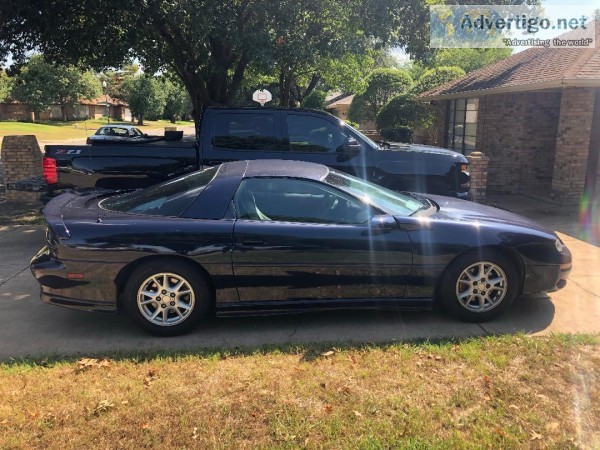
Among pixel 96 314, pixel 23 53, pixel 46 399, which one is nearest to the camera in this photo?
pixel 46 399

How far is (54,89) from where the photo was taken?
59500 millimetres

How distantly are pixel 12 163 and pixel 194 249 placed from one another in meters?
8.87

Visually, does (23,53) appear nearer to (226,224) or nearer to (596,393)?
(226,224)

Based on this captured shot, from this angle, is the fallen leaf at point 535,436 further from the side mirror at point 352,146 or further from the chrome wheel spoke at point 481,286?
the side mirror at point 352,146

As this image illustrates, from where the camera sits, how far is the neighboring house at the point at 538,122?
10.2m

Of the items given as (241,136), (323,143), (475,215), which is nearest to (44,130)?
(241,136)

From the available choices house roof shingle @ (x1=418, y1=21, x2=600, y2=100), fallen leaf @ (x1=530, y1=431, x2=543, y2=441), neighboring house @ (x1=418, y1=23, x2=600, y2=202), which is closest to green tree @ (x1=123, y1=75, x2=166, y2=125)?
neighboring house @ (x1=418, y1=23, x2=600, y2=202)

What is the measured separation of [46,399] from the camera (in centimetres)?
326

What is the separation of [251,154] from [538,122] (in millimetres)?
8833

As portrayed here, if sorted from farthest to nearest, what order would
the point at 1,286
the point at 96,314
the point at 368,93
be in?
1. the point at 368,93
2. the point at 1,286
3. the point at 96,314

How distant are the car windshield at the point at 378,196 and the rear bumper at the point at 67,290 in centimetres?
213

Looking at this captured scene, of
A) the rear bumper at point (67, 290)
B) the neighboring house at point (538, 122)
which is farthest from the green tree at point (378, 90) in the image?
the rear bumper at point (67, 290)

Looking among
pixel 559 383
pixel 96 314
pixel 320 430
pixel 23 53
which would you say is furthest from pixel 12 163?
pixel 559 383

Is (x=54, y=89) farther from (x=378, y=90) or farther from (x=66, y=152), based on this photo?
(x=66, y=152)
